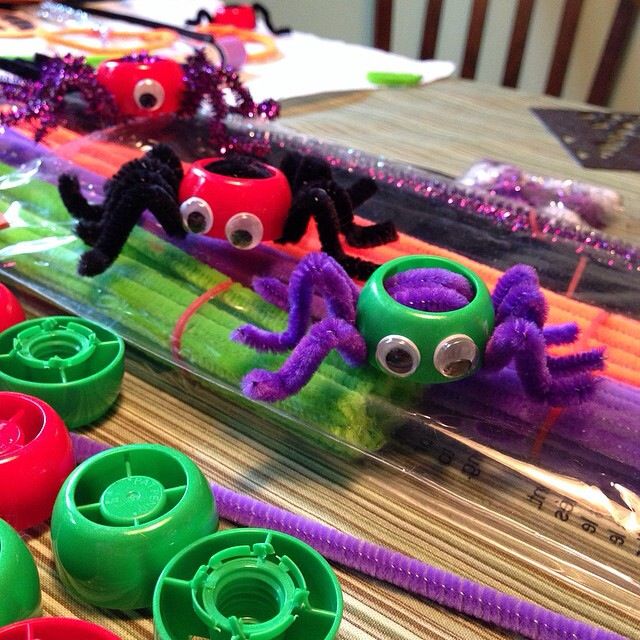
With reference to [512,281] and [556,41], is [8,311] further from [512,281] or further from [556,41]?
[556,41]

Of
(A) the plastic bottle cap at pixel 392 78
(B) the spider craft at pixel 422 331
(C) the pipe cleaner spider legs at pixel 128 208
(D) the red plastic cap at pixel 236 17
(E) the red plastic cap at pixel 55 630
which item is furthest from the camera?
(D) the red plastic cap at pixel 236 17

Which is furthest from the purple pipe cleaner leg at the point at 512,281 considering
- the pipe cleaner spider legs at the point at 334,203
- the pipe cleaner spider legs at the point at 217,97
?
the pipe cleaner spider legs at the point at 217,97

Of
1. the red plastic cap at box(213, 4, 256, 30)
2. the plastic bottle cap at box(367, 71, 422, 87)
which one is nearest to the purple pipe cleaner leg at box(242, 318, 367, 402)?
the plastic bottle cap at box(367, 71, 422, 87)

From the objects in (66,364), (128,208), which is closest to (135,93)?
(128,208)

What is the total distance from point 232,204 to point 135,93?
0.90ft

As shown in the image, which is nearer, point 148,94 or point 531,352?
point 531,352

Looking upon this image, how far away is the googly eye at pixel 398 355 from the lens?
Result: 0.38 m

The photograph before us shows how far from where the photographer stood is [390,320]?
1.25ft

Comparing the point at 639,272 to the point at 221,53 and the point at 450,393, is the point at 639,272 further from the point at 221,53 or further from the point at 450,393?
the point at 221,53

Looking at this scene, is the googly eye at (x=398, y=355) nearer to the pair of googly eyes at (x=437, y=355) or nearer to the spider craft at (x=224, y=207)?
the pair of googly eyes at (x=437, y=355)

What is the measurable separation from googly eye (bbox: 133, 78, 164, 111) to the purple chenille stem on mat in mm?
436

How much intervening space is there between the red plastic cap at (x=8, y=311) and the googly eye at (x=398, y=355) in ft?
0.79

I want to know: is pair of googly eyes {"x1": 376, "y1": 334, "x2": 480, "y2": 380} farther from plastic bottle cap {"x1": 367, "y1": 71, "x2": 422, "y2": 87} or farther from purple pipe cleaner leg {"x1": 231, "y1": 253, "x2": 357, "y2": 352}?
plastic bottle cap {"x1": 367, "y1": 71, "x2": 422, "y2": 87}

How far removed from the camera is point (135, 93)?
0.68 m
